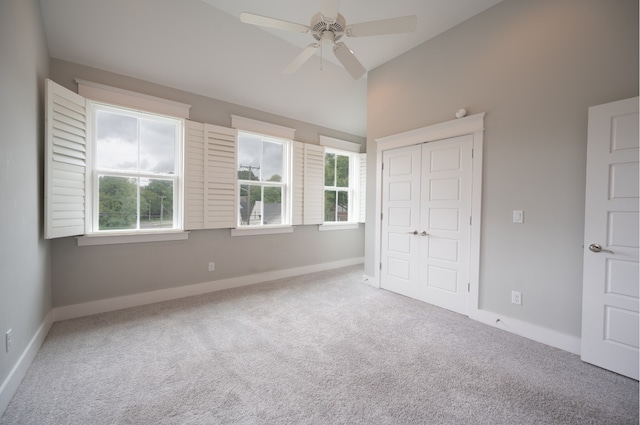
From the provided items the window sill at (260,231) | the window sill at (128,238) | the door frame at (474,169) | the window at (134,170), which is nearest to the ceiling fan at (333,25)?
the door frame at (474,169)

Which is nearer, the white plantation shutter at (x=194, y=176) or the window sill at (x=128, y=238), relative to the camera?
the window sill at (x=128, y=238)

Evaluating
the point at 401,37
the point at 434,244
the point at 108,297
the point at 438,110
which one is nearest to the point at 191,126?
the point at 108,297

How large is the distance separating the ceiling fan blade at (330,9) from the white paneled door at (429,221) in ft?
6.55

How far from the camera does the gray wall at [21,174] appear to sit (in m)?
1.61

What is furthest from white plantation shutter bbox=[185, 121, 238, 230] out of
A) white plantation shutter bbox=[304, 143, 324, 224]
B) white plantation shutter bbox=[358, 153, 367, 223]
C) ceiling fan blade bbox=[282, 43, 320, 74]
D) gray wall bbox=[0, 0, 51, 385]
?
white plantation shutter bbox=[358, 153, 367, 223]

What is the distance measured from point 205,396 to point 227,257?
7.70 ft

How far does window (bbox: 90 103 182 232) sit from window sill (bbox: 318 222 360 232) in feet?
7.97

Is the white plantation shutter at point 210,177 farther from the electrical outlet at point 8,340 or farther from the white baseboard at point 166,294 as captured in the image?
the electrical outlet at point 8,340

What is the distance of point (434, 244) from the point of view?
3.34m

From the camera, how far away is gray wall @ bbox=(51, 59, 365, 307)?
2832 millimetres

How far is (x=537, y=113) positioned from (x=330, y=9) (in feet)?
7.00

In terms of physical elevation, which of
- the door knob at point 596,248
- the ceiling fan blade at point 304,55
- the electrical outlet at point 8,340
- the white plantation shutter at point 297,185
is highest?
the ceiling fan blade at point 304,55

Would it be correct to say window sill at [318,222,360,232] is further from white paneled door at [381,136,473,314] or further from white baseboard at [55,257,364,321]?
white paneled door at [381,136,473,314]

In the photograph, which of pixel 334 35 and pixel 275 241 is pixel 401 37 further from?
pixel 275 241
